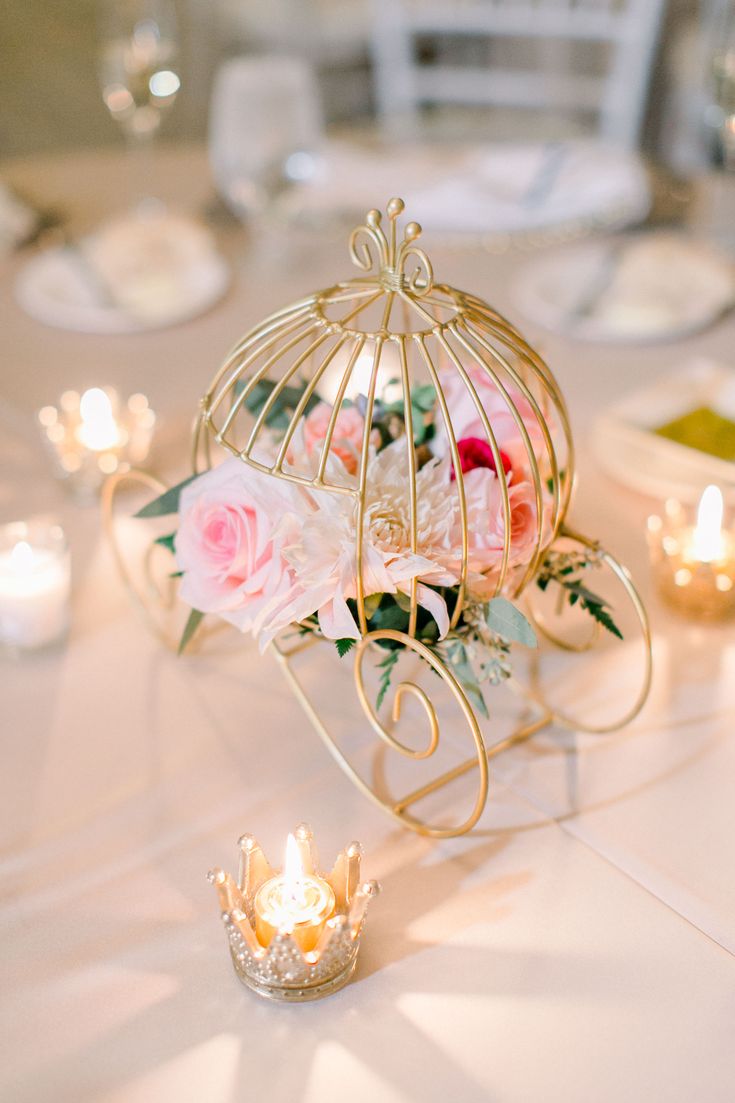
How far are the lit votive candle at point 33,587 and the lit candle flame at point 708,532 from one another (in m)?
0.51

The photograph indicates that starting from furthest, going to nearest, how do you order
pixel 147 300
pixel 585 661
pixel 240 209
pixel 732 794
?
pixel 240 209, pixel 147 300, pixel 585 661, pixel 732 794

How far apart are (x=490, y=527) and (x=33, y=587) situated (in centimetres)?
39

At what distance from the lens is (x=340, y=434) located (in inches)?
29.9

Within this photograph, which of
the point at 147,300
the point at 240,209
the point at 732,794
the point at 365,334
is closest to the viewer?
the point at 365,334

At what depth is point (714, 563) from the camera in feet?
2.95

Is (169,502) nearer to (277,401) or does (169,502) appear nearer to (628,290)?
(277,401)

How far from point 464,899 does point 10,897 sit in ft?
0.92

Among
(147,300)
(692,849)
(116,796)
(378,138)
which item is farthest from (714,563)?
(378,138)

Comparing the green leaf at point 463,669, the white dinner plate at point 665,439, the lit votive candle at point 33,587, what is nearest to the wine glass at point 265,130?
the white dinner plate at point 665,439

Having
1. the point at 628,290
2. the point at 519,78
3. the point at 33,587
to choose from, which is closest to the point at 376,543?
the point at 33,587

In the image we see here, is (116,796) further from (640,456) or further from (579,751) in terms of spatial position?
(640,456)

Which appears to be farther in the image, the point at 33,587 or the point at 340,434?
the point at 33,587

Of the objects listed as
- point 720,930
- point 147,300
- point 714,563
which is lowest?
point 720,930

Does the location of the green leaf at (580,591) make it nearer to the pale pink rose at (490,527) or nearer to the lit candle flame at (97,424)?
the pale pink rose at (490,527)
